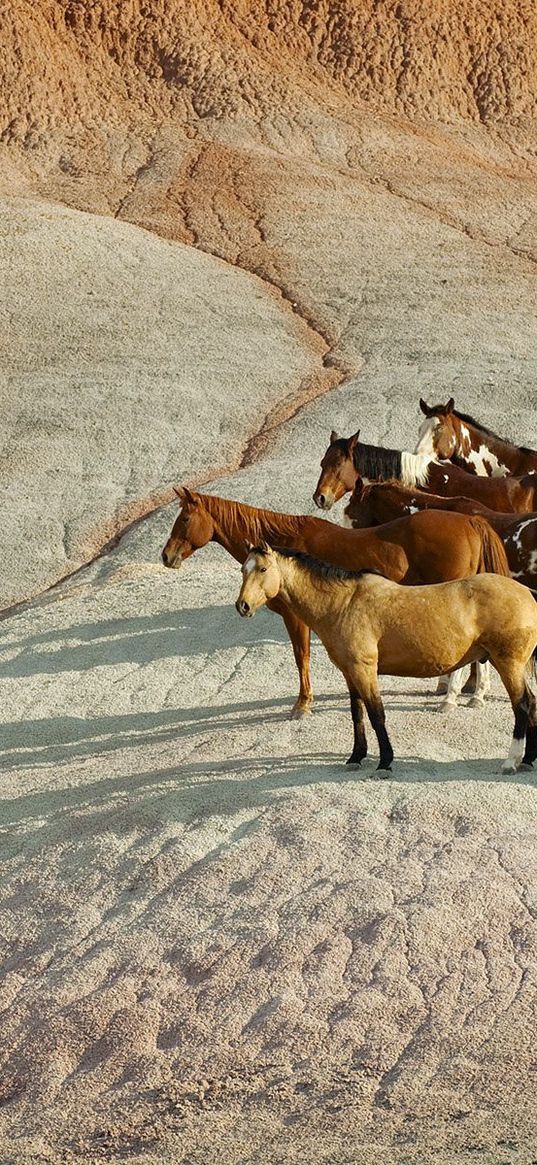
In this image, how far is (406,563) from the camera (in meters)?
13.8

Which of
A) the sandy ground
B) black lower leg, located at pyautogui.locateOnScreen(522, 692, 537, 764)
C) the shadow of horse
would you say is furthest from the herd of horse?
the shadow of horse

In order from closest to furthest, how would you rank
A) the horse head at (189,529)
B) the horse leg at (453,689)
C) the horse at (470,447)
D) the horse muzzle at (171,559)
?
the horse leg at (453,689) < the horse head at (189,529) < the horse muzzle at (171,559) < the horse at (470,447)

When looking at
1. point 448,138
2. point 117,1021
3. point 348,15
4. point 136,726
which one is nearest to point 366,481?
point 136,726

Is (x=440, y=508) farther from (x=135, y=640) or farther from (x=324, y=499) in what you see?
(x=135, y=640)

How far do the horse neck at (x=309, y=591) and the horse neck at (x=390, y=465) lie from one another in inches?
180

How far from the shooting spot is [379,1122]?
27.7 feet

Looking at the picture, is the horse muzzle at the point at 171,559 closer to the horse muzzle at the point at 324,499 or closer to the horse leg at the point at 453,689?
the horse muzzle at the point at 324,499

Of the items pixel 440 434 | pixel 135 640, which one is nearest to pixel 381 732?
pixel 135 640

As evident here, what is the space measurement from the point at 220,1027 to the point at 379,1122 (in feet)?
3.93

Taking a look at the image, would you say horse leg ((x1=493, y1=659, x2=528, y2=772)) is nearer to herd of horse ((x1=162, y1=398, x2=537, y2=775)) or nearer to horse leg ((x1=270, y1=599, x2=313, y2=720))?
herd of horse ((x1=162, y1=398, x2=537, y2=775))

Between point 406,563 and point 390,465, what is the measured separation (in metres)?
2.60

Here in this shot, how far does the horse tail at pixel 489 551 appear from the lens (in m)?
13.8

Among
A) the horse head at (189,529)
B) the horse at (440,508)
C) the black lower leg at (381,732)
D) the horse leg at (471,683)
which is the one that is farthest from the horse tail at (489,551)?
the black lower leg at (381,732)

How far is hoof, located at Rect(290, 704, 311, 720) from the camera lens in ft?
43.0
